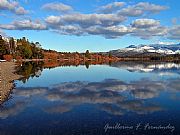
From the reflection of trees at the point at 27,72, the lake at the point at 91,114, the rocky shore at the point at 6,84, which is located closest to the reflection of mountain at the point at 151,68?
the reflection of trees at the point at 27,72

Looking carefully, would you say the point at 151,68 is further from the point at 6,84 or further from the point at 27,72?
the point at 6,84

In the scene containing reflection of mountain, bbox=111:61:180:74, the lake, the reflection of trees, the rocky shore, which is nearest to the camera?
the lake

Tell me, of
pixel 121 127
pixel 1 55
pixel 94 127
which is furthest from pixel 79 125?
pixel 1 55

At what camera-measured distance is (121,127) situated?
2055cm

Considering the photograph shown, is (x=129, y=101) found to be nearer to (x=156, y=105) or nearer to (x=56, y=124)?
(x=156, y=105)

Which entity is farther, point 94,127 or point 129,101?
point 129,101

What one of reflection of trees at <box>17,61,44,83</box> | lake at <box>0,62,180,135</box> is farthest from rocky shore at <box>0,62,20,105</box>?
reflection of trees at <box>17,61,44,83</box>

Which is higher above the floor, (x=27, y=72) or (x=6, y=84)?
(x=6, y=84)

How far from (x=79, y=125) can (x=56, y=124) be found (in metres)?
1.75

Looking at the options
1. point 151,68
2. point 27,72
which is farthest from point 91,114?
point 151,68

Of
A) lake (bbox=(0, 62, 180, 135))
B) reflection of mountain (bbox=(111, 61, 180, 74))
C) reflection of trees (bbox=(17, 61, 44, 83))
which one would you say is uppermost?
reflection of trees (bbox=(17, 61, 44, 83))

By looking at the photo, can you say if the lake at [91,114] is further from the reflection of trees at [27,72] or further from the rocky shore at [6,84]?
the reflection of trees at [27,72]

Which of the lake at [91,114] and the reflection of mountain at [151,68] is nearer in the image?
the lake at [91,114]

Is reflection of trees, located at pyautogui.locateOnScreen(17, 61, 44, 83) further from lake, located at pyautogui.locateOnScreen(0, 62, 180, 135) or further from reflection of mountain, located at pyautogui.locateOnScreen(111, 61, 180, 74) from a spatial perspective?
reflection of mountain, located at pyautogui.locateOnScreen(111, 61, 180, 74)
